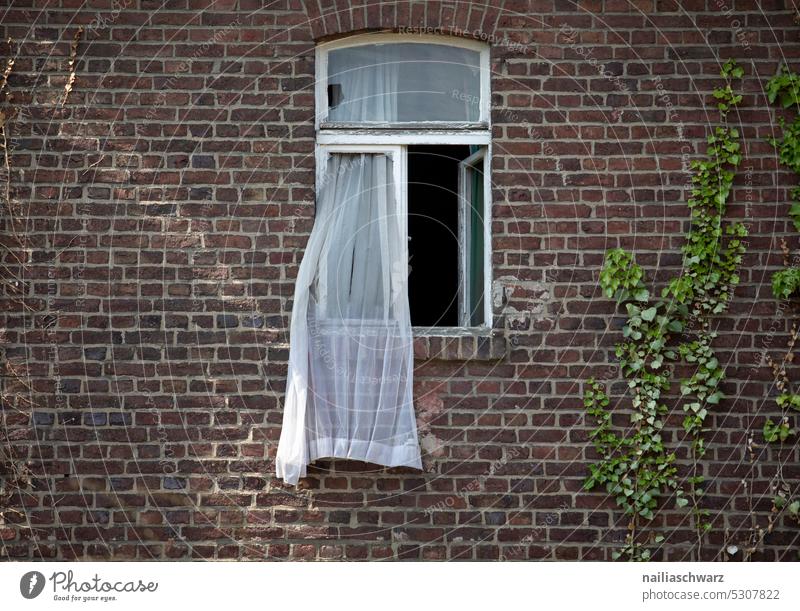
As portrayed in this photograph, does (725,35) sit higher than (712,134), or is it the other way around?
(725,35)

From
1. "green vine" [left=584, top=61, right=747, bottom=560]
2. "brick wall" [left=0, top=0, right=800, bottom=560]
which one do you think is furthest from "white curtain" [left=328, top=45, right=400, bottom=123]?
"green vine" [left=584, top=61, right=747, bottom=560]

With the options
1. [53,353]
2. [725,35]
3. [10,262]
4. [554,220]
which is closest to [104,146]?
[10,262]

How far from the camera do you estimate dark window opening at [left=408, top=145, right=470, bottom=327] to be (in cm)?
569

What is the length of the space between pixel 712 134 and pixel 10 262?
12.9 ft

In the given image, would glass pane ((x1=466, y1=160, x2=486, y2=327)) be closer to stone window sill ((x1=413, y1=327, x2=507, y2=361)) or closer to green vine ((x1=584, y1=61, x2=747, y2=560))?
stone window sill ((x1=413, y1=327, x2=507, y2=361))

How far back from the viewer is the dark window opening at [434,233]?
569 centimetres

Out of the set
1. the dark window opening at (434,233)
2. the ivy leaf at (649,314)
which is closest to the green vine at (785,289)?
the ivy leaf at (649,314)

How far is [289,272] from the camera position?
18.1 ft

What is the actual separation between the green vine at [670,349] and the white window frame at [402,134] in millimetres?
806

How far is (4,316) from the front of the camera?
547 centimetres

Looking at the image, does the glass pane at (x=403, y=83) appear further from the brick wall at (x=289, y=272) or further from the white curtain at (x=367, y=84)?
the brick wall at (x=289, y=272)

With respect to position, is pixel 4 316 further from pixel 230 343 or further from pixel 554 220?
pixel 554 220
